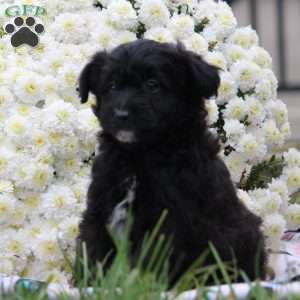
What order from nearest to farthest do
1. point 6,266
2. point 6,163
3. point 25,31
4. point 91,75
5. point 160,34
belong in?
point 91,75 < point 6,266 < point 6,163 < point 160,34 < point 25,31

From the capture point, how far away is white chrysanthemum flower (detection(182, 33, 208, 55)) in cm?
497

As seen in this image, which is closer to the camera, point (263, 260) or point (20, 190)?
point (263, 260)

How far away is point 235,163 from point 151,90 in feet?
4.46

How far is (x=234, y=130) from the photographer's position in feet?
16.3

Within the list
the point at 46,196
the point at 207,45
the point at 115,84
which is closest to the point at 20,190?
the point at 46,196

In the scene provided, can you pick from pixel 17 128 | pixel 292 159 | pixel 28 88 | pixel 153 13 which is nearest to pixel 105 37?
pixel 153 13

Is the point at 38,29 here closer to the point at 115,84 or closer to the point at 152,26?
the point at 152,26

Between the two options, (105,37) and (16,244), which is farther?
(105,37)

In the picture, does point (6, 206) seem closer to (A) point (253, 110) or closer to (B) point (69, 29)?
(B) point (69, 29)

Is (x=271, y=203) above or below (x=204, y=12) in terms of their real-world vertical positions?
below

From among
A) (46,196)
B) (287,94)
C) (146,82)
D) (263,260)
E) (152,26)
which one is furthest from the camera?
(287,94)

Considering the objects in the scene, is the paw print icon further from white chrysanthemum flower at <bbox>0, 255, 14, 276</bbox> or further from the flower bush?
white chrysanthemum flower at <bbox>0, 255, 14, 276</bbox>

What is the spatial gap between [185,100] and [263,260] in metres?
0.89

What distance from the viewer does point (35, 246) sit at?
447cm
